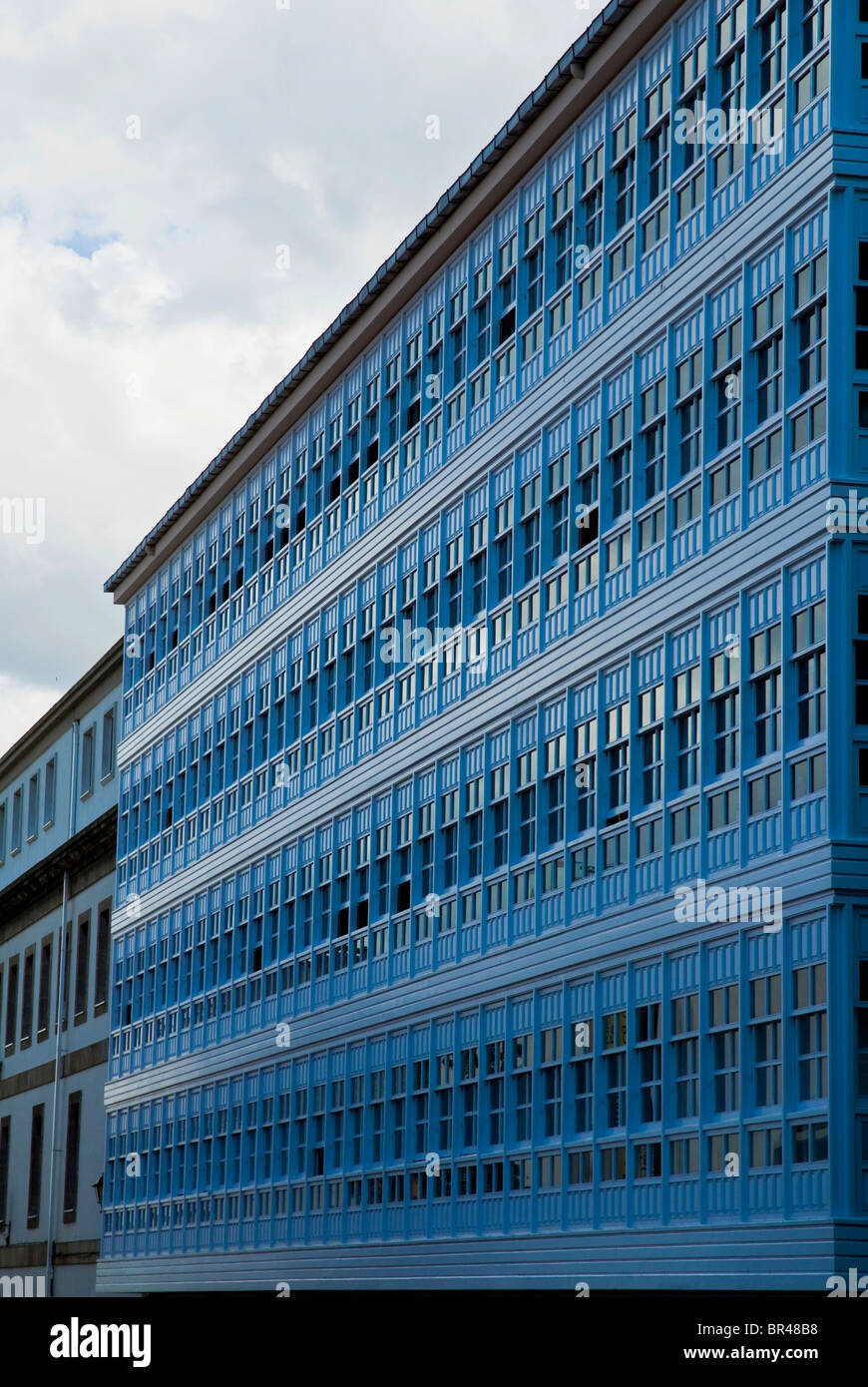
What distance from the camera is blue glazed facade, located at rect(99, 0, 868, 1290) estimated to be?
83.0ft

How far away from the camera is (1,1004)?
220 ft

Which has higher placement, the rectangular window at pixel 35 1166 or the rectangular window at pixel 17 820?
the rectangular window at pixel 17 820

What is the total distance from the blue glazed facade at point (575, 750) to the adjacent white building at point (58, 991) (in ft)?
28.1

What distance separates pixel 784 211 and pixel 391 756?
13.1 metres

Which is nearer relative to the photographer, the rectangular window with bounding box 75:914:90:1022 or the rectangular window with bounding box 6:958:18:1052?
the rectangular window with bounding box 75:914:90:1022

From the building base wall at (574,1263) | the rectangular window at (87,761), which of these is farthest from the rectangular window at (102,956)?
the building base wall at (574,1263)

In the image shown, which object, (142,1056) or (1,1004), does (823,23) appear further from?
(1,1004)

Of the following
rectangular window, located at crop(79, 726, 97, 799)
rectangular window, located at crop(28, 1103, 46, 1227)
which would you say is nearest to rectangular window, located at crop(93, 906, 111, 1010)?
rectangular window, located at crop(79, 726, 97, 799)

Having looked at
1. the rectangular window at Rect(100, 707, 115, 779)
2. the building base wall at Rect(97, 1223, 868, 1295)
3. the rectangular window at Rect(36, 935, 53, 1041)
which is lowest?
the building base wall at Rect(97, 1223, 868, 1295)

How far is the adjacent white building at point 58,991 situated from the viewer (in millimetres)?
54500

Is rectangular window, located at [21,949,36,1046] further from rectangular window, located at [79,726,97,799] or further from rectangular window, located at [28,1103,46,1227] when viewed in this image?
rectangular window, located at [79,726,97,799]

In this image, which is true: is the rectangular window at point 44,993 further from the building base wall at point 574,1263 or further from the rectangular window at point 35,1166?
the building base wall at point 574,1263

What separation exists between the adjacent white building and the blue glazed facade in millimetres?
8557
